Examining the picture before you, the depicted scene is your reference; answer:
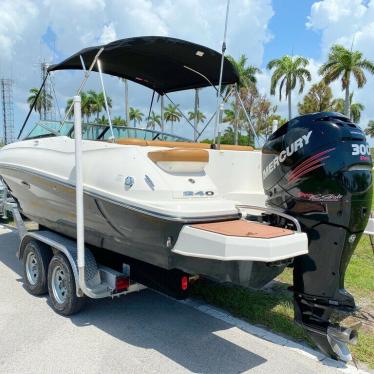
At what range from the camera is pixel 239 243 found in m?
2.83

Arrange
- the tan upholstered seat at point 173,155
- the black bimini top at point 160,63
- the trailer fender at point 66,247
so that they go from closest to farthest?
the tan upholstered seat at point 173,155, the trailer fender at point 66,247, the black bimini top at point 160,63

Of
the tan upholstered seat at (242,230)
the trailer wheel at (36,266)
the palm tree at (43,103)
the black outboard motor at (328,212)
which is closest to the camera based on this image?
the tan upholstered seat at (242,230)

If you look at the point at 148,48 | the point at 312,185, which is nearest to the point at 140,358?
the point at 312,185

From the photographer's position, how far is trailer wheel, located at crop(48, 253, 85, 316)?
4.01 meters

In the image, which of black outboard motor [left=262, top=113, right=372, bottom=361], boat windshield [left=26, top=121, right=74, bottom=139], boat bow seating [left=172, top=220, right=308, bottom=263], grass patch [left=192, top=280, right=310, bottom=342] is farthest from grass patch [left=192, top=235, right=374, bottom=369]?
boat windshield [left=26, top=121, right=74, bottom=139]

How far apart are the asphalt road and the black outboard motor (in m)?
0.36

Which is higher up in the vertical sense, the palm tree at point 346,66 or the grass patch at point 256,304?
the palm tree at point 346,66

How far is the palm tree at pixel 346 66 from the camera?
1261 inches

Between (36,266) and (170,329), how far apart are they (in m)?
1.77

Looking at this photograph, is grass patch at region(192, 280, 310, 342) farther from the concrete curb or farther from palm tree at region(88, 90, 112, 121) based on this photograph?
palm tree at region(88, 90, 112, 121)

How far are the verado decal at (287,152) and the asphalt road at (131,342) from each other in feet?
4.88

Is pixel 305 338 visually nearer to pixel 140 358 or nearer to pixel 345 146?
pixel 140 358

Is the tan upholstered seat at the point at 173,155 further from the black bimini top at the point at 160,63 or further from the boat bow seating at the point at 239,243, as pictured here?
the black bimini top at the point at 160,63

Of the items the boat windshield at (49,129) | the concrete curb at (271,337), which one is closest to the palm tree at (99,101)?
the boat windshield at (49,129)
